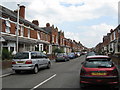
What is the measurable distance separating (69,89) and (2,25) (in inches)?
661

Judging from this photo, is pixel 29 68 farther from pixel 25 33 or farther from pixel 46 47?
pixel 46 47

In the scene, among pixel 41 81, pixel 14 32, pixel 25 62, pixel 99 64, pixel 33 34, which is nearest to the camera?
pixel 99 64

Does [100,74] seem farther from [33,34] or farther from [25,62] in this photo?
[33,34]

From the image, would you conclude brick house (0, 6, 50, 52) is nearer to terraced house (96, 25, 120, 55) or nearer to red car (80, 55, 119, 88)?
red car (80, 55, 119, 88)

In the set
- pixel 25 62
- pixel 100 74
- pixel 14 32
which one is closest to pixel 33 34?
pixel 14 32

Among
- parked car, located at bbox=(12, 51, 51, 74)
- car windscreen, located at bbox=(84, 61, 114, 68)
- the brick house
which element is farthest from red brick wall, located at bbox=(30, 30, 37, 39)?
car windscreen, located at bbox=(84, 61, 114, 68)

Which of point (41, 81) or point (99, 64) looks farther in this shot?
point (41, 81)

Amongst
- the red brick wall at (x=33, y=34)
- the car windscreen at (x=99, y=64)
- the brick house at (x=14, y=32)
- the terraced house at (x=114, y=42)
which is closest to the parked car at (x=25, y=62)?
the brick house at (x=14, y=32)

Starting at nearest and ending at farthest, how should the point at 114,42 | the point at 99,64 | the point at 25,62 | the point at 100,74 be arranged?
the point at 100,74 < the point at 99,64 < the point at 25,62 < the point at 114,42

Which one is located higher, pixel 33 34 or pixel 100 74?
pixel 33 34

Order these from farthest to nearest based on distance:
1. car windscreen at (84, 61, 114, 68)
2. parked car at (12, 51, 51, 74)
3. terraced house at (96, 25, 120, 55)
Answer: terraced house at (96, 25, 120, 55), parked car at (12, 51, 51, 74), car windscreen at (84, 61, 114, 68)

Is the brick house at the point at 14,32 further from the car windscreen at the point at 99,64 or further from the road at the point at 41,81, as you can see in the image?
the car windscreen at the point at 99,64

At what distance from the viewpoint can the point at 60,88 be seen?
25.3 feet

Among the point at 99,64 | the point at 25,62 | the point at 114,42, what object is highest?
the point at 114,42
